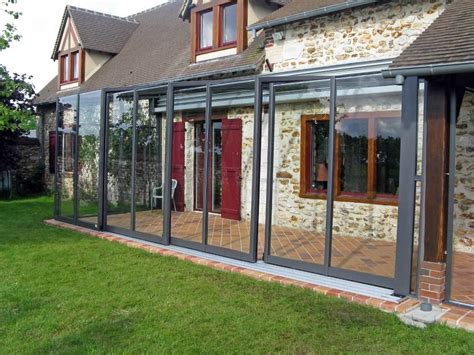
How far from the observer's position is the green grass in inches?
155

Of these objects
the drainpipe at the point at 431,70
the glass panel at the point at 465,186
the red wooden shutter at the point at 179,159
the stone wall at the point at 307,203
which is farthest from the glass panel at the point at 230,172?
the glass panel at the point at 465,186

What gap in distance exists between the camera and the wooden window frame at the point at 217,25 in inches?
439

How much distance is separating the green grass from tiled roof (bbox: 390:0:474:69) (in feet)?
8.23

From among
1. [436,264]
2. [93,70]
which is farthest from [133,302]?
[93,70]

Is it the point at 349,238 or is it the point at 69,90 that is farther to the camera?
the point at 69,90

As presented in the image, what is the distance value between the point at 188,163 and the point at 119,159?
1.62m

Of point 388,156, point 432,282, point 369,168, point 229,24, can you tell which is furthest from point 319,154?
point 229,24

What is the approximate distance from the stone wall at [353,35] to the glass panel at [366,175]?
2.85 metres

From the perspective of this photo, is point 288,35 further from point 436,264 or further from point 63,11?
point 63,11

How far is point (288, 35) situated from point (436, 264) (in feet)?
20.4

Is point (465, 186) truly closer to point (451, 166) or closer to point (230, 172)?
point (451, 166)

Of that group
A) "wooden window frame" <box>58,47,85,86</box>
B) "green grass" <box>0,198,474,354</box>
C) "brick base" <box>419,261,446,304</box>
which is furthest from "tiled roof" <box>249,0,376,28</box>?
"wooden window frame" <box>58,47,85,86</box>

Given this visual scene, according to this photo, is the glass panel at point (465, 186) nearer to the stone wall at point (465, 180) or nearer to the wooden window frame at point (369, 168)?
the stone wall at point (465, 180)

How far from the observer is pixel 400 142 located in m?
5.31
